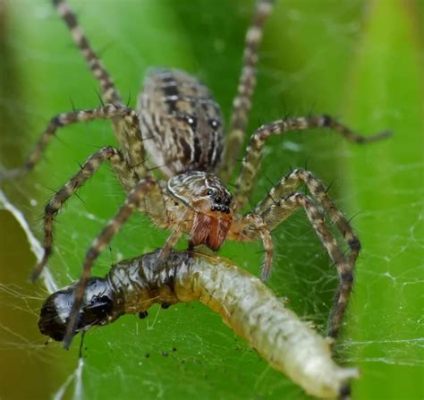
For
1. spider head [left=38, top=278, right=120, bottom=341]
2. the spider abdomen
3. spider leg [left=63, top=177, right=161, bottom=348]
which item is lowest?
spider head [left=38, top=278, right=120, bottom=341]

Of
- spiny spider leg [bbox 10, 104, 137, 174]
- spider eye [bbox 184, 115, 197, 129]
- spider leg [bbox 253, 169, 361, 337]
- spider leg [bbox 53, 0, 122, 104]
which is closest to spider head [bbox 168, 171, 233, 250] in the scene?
spider leg [bbox 253, 169, 361, 337]

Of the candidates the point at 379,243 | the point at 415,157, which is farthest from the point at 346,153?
the point at 379,243

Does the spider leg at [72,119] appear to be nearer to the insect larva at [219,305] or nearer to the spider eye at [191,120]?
the spider eye at [191,120]

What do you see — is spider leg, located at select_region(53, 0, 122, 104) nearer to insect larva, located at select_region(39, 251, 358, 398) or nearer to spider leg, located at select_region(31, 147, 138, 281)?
spider leg, located at select_region(31, 147, 138, 281)

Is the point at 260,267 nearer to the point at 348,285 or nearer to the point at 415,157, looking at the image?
the point at 348,285

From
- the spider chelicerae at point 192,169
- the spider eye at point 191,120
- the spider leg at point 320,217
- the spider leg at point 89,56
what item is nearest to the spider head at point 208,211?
the spider chelicerae at point 192,169
